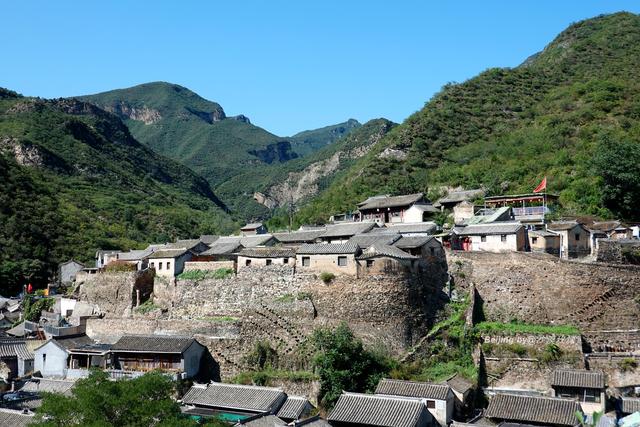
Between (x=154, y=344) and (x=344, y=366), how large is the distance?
9.35 meters

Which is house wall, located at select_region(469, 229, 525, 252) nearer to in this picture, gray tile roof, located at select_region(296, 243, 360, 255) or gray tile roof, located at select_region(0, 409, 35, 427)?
gray tile roof, located at select_region(296, 243, 360, 255)

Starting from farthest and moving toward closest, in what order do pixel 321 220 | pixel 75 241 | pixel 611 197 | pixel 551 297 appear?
pixel 75 241 → pixel 321 220 → pixel 611 197 → pixel 551 297

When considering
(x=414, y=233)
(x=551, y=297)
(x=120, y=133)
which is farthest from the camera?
(x=120, y=133)

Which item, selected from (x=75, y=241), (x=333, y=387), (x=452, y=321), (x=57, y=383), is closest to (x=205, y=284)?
(x=57, y=383)

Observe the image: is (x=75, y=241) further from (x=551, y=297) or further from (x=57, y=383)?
(x=551, y=297)

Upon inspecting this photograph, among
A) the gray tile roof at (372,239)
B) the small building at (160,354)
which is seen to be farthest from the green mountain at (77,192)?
the gray tile roof at (372,239)

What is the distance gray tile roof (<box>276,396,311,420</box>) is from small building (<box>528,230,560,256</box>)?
14.9 m

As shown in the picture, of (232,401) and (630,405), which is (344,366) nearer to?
(232,401)

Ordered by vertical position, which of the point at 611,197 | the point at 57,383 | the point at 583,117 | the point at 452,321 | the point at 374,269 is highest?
the point at 583,117

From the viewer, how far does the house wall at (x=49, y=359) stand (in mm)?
31625

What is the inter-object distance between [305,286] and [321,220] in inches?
954

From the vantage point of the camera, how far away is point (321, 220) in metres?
54.0

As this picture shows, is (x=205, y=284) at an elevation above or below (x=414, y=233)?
below

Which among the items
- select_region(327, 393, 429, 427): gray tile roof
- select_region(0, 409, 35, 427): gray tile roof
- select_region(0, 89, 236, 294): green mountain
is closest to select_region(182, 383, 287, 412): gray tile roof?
select_region(327, 393, 429, 427): gray tile roof
